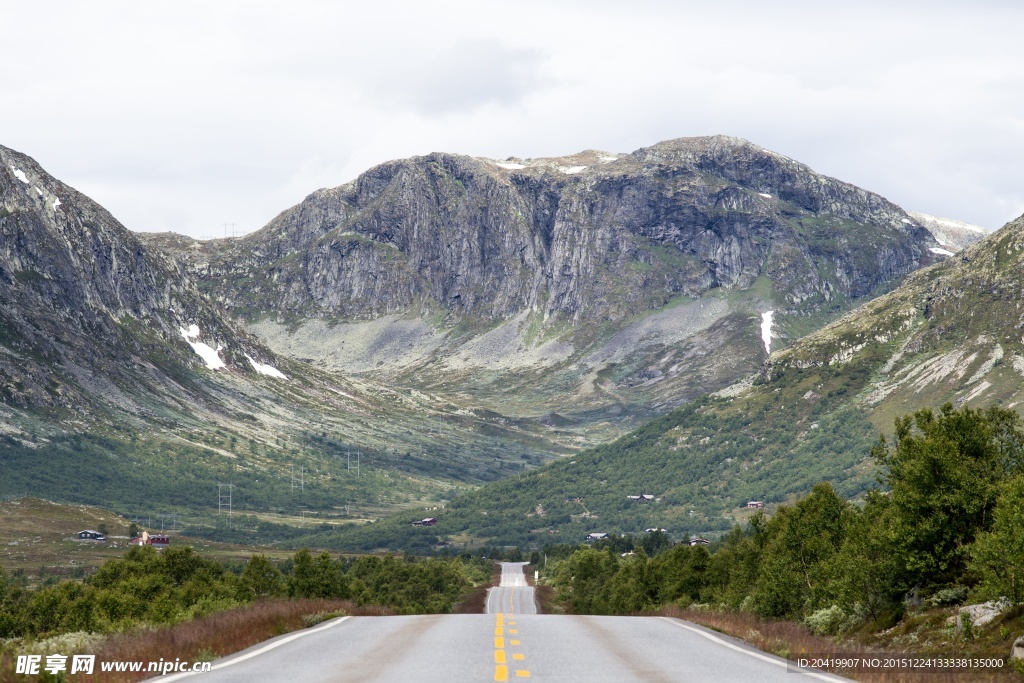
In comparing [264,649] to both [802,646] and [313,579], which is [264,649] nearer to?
[802,646]

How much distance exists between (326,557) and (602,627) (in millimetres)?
67954

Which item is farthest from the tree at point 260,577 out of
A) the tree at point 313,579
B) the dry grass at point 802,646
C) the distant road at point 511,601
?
the dry grass at point 802,646

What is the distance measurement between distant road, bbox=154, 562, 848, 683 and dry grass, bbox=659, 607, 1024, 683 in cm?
81

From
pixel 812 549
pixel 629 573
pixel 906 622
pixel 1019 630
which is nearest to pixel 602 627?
pixel 906 622

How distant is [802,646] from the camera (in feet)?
109

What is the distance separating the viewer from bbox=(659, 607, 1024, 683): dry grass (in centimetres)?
2555

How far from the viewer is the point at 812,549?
58.8 meters

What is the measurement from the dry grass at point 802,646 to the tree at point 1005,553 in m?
2.65

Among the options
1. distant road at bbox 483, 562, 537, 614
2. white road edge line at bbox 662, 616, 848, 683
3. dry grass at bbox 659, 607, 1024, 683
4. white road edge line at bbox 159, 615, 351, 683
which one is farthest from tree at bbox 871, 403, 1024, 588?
distant road at bbox 483, 562, 537, 614

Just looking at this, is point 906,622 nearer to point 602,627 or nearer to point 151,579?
point 602,627

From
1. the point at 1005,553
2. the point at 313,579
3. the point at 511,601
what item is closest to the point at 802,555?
the point at 1005,553

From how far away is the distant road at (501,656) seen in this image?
80.1 feet

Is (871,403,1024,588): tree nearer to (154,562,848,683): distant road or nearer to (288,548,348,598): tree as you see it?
(154,562,848,683): distant road

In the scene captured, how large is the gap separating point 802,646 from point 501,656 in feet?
35.9
